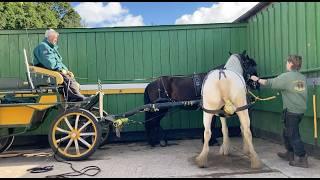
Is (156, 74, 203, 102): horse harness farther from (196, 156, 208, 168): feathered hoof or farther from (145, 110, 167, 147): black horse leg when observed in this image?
(196, 156, 208, 168): feathered hoof

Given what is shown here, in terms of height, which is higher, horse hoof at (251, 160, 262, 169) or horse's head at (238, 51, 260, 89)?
horse's head at (238, 51, 260, 89)

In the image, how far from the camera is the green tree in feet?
60.0

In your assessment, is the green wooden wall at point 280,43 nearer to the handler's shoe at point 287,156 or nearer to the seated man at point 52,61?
the handler's shoe at point 287,156

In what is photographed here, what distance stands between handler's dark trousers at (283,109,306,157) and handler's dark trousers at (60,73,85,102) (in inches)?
136

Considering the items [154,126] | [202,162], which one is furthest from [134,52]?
[202,162]

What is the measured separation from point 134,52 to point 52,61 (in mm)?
2377

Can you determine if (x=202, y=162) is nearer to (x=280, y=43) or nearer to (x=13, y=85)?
(x=280, y=43)

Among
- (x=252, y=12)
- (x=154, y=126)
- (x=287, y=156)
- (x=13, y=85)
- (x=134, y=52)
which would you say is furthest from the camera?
(x=134, y=52)

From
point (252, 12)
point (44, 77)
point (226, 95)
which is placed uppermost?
point (252, 12)

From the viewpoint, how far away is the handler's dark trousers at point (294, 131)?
5328mm

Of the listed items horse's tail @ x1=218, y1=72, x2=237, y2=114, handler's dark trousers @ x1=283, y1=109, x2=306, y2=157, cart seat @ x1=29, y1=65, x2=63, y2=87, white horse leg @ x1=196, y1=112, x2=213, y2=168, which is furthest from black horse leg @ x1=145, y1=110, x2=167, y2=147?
handler's dark trousers @ x1=283, y1=109, x2=306, y2=157

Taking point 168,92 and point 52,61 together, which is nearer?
point 52,61

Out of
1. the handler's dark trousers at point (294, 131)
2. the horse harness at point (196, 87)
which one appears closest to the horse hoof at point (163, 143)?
the horse harness at point (196, 87)

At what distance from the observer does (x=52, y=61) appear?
6.48m
